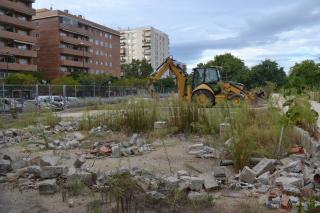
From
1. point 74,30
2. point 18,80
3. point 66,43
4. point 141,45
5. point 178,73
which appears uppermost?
point 141,45

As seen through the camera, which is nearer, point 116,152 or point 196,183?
point 196,183

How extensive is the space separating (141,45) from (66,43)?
211 ft

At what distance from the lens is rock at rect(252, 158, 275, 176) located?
607 cm

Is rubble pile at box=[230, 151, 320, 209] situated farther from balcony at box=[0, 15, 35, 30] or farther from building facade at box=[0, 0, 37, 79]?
balcony at box=[0, 15, 35, 30]

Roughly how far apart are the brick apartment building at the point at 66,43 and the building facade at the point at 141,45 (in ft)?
156

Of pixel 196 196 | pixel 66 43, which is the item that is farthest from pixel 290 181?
pixel 66 43

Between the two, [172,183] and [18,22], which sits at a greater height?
[18,22]

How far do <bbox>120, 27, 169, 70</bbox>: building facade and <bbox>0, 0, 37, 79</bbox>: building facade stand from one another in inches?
2936

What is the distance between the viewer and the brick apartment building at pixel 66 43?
261 feet

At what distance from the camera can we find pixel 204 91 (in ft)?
70.1

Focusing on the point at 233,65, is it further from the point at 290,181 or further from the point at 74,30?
the point at 290,181

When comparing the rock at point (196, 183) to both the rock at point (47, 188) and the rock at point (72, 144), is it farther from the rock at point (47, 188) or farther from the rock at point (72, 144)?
the rock at point (72, 144)

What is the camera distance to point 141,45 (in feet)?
474

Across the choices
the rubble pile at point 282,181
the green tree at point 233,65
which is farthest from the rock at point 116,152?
the green tree at point 233,65
